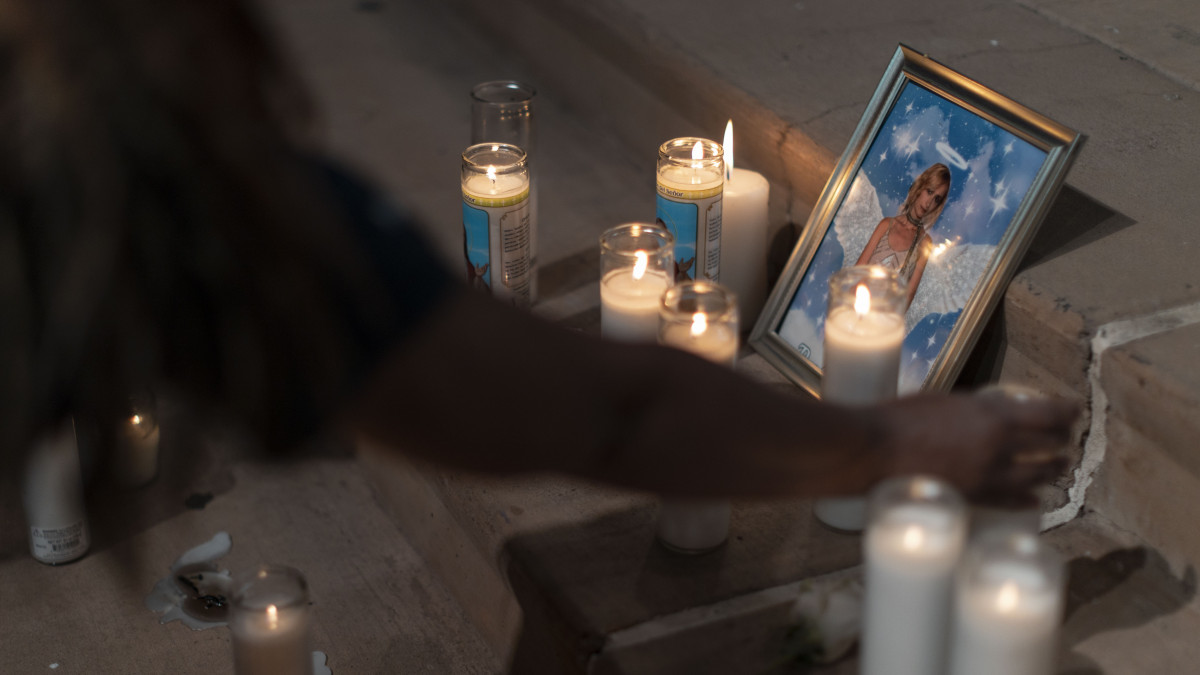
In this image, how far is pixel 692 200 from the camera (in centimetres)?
137

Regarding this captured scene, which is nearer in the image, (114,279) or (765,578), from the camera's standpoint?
(114,279)

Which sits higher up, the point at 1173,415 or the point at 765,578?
the point at 1173,415

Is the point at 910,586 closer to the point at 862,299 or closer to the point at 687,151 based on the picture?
the point at 862,299

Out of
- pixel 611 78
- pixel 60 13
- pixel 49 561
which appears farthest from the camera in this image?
pixel 611 78

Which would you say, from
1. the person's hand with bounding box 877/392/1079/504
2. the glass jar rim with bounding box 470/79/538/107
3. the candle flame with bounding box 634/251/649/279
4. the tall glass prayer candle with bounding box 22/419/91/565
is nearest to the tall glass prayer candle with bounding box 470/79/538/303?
the glass jar rim with bounding box 470/79/538/107

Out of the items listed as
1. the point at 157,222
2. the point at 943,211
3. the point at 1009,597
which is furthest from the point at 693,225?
the point at 157,222

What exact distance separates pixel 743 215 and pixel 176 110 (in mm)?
914

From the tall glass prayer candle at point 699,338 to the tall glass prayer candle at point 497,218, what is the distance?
36 centimetres

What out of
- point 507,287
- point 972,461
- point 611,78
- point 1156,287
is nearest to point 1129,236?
point 1156,287

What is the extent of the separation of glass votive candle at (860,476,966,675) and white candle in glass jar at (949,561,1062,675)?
23mm

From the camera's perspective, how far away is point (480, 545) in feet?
4.22

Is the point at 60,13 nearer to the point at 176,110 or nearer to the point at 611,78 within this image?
the point at 176,110

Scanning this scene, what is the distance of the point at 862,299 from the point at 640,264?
251 mm

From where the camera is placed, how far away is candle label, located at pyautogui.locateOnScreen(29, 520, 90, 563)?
141 centimetres
